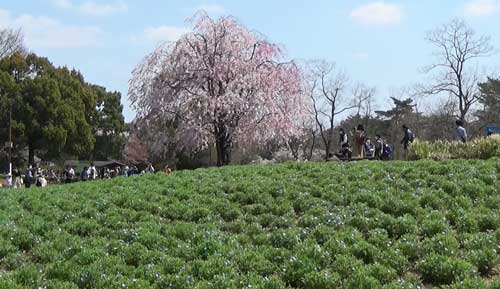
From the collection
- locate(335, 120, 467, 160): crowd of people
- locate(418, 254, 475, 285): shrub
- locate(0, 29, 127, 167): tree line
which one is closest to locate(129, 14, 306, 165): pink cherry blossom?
locate(335, 120, 467, 160): crowd of people

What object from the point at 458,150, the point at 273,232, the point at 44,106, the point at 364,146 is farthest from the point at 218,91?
the point at 44,106

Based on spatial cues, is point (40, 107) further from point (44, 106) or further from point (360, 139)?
point (360, 139)

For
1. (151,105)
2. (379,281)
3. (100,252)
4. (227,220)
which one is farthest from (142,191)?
(151,105)

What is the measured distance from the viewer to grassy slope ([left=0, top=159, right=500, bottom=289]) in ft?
24.9

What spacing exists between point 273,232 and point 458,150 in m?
10.7

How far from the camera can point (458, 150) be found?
1845 cm

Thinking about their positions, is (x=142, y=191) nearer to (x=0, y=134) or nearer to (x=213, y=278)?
(x=213, y=278)

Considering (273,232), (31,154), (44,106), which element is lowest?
(273,232)

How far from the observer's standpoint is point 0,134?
202ft

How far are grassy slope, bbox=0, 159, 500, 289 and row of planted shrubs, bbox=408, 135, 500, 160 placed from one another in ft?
12.3

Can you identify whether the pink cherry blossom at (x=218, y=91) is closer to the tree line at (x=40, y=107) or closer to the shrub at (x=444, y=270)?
the shrub at (x=444, y=270)

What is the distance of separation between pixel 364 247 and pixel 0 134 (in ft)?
195

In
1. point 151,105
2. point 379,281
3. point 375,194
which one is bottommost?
point 379,281

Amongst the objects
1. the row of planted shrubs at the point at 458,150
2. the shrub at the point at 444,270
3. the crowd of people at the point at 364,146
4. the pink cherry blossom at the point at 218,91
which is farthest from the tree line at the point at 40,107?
the shrub at the point at 444,270
